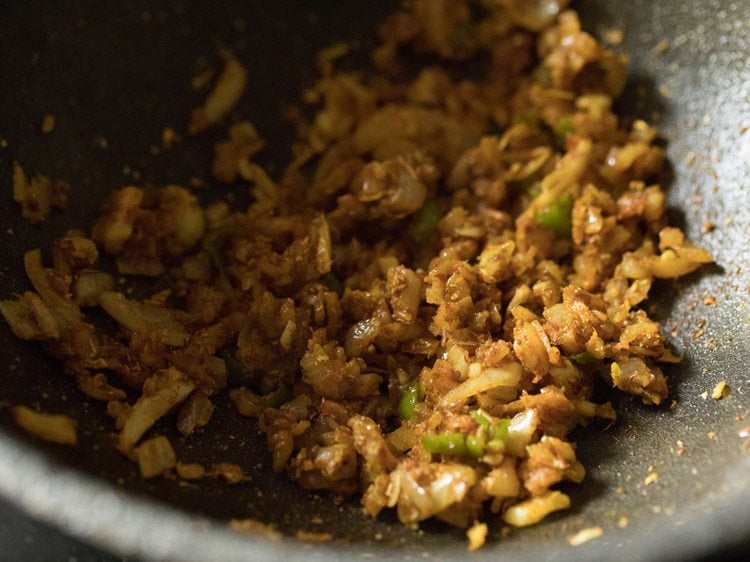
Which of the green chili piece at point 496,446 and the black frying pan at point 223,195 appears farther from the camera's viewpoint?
the green chili piece at point 496,446

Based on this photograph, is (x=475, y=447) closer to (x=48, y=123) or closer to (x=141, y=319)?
(x=141, y=319)

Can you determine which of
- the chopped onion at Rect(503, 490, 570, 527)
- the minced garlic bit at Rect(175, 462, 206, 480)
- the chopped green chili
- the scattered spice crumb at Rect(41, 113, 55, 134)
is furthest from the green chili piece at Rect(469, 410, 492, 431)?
the scattered spice crumb at Rect(41, 113, 55, 134)

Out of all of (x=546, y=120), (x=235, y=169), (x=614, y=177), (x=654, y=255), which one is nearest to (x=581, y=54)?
(x=546, y=120)

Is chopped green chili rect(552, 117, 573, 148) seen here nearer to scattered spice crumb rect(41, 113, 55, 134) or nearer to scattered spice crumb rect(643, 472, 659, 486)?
scattered spice crumb rect(643, 472, 659, 486)

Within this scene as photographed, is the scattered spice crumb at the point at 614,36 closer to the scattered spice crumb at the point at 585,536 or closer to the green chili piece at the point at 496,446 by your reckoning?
the green chili piece at the point at 496,446

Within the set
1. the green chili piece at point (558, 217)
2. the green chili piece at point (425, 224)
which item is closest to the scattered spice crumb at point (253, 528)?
the green chili piece at point (425, 224)

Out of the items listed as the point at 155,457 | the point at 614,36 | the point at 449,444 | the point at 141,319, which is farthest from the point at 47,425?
the point at 614,36
